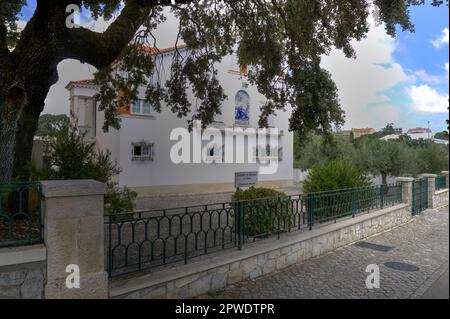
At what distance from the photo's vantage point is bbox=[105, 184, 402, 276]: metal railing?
4.99m

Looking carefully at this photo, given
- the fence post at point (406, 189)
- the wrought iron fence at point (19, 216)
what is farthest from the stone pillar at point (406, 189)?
the wrought iron fence at point (19, 216)

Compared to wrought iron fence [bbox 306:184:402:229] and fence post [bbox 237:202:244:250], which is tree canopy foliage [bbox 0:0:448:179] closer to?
wrought iron fence [bbox 306:184:402:229]

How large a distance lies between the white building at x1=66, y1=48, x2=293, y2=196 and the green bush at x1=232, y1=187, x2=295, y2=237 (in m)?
11.0

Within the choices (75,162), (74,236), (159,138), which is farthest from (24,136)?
(159,138)

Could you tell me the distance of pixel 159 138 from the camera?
18.2m

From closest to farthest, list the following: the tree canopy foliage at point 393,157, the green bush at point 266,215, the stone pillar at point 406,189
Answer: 1. the green bush at point 266,215
2. the stone pillar at point 406,189
3. the tree canopy foliage at point 393,157

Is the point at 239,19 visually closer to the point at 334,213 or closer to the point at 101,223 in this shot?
the point at 334,213

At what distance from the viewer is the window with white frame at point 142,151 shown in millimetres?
17420

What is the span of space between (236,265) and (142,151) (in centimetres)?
1310

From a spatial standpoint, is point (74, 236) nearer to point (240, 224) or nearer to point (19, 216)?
point (19, 216)

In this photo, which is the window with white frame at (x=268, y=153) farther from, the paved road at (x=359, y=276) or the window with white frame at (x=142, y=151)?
the paved road at (x=359, y=276)

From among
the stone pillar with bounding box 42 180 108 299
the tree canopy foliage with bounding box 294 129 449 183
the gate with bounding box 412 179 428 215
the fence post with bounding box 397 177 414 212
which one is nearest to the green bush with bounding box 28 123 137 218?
the stone pillar with bounding box 42 180 108 299

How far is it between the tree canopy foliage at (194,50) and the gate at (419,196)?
17.4 feet
